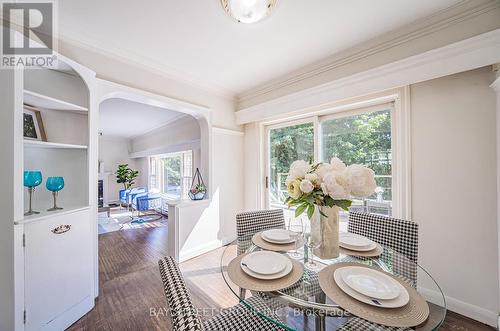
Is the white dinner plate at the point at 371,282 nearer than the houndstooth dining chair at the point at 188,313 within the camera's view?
No

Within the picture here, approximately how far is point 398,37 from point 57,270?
3551 millimetres

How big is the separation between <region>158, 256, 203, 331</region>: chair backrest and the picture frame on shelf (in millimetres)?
1733

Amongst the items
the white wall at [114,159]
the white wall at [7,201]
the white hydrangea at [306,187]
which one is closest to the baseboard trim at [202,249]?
the white wall at [7,201]

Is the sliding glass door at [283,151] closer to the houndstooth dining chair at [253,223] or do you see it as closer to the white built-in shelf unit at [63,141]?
the houndstooth dining chair at [253,223]

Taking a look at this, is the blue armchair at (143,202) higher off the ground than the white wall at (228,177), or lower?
lower

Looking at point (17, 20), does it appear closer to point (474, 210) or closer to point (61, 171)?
point (61, 171)

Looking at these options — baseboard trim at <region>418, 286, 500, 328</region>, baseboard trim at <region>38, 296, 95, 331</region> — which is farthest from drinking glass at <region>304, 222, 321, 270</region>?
baseboard trim at <region>38, 296, 95, 331</region>

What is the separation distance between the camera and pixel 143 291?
210 cm

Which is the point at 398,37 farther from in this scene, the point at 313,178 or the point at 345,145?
the point at 313,178

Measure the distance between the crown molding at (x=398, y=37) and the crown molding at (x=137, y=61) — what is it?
3.39ft

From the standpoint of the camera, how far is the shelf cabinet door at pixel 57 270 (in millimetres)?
1392

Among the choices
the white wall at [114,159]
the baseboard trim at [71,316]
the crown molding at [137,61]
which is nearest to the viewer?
the baseboard trim at [71,316]

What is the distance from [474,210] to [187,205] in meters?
2.95

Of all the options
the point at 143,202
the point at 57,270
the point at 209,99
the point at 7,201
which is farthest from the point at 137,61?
the point at 143,202
